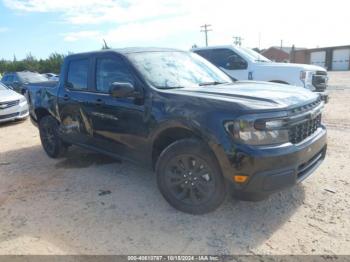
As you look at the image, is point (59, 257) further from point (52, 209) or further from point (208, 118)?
point (208, 118)

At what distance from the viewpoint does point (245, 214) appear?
3.67m

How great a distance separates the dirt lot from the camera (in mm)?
3146

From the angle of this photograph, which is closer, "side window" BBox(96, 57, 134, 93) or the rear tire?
"side window" BBox(96, 57, 134, 93)

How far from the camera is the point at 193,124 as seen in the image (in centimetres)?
342

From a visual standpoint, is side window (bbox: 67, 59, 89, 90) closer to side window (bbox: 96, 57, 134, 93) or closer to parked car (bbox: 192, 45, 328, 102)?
side window (bbox: 96, 57, 134, 93)

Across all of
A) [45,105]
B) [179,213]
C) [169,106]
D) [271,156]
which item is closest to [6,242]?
[179,213]

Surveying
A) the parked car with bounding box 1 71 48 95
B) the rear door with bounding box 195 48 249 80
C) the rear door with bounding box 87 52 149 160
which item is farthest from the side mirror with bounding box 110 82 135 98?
the parked car with bounding box 1 71 48 95

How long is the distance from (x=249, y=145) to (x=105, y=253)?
1.64 metres

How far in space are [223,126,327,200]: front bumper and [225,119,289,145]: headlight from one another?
0.23ft

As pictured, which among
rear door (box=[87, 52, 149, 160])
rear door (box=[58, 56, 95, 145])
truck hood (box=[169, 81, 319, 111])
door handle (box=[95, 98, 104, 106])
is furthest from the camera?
rear door (box=[58, 56, 95, 145])

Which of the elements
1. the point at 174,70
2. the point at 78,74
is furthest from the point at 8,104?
the point at 174,70

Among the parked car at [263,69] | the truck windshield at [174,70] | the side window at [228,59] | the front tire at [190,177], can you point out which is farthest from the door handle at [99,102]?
the side window at [228,59]

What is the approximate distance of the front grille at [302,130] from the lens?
3.30 metres

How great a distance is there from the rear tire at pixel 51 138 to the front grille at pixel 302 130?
160 inches
